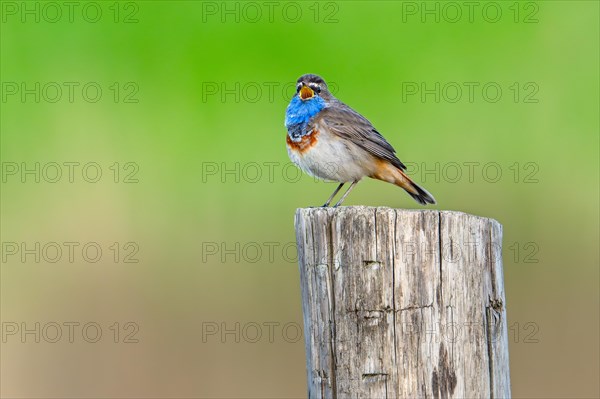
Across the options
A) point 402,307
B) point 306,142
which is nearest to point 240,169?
point 306,142

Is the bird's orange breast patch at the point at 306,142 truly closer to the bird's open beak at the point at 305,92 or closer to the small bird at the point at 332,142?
the small bird at the point at 332,142

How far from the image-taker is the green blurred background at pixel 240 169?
30.2ft

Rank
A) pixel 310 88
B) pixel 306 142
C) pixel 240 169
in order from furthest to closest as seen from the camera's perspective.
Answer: pixel 240 169 < pixel 310 88 < pixel 306 142

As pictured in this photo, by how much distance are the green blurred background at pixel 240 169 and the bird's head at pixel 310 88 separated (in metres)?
2.03

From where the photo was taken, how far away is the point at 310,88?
7.59 m

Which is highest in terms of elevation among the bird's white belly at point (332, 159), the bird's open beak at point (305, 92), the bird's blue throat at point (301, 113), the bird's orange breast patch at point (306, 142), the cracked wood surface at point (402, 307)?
the bird's open beak at point (305, 92)

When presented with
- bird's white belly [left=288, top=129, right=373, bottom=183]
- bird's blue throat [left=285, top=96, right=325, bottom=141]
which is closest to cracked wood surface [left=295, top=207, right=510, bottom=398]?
bird's white belly [left=288, top=129, right=373, bottom=183]

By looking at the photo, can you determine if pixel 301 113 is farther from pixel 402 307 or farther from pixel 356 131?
pixel 402 307

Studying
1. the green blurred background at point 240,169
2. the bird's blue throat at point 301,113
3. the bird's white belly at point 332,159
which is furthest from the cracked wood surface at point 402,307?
the green blurred background at point 240,169

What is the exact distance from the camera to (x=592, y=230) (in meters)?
11.0

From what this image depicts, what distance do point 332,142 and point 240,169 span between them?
3.26m

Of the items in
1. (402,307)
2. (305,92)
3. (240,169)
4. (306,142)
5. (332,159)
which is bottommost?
(402,307)

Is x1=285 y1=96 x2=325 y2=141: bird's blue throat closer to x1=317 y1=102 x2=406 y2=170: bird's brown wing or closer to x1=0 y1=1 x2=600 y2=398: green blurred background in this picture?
x1=317 y1=102 x2=406 y2=170: bird's brown wing

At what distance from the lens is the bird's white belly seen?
7.47m
